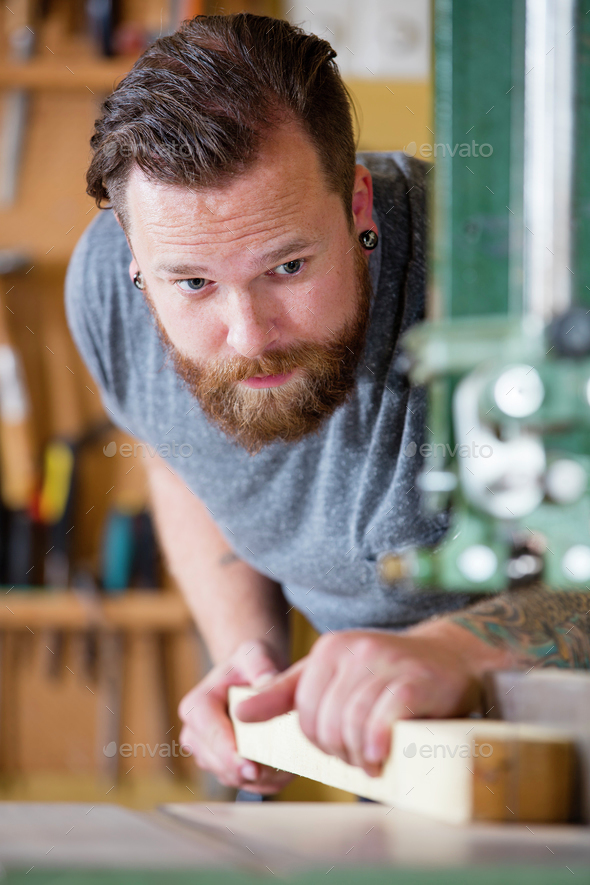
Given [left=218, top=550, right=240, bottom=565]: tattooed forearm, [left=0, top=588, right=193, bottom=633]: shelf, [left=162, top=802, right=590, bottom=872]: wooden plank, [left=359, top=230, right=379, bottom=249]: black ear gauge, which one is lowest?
[left=0, top=588, right=193, bottom=633]: shelf

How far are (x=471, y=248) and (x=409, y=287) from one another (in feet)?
1.07

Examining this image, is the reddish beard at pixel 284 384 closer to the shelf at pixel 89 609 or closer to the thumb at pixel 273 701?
the thumb at pixel 273 701

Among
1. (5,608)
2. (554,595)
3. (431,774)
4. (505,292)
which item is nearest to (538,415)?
(505,292)

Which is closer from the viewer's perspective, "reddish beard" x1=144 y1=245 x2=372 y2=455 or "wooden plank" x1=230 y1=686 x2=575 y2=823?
"wooden plank" x1=230 y1=686 x2=575 y2=823

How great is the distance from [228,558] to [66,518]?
62 centimetres

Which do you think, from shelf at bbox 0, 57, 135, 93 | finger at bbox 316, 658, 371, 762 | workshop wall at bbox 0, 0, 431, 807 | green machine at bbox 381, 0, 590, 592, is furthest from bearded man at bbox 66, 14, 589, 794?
shelf at bbox 0, 57, 135, 93

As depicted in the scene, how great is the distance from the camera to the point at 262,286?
574 mm

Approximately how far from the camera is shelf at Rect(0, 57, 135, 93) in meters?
1.36

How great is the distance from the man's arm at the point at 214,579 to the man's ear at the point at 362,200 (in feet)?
1.10

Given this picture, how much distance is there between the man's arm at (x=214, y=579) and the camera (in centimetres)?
85

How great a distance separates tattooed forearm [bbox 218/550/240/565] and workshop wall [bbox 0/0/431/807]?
48 centimetres

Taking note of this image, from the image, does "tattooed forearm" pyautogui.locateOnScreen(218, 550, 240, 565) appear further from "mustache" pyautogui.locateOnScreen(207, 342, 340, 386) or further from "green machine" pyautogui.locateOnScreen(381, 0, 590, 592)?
"green machine" pyautogui.locateOnScreen(381, 0, 590, 592)

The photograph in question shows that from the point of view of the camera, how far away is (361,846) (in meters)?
0.28

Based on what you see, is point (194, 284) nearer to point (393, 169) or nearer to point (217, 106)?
Answer: point (217, 106)
